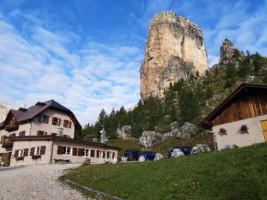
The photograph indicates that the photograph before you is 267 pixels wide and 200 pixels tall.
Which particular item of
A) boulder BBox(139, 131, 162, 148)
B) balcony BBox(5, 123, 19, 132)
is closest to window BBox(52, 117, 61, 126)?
Result: balcony BBox(5, 123, 19, 132)

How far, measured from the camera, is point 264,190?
8281 millimetres

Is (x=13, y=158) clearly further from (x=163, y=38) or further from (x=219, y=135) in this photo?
(x=163, y=38)

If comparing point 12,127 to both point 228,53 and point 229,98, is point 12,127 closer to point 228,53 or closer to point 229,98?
point 229,98

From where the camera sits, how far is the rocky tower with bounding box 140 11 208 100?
118 metres

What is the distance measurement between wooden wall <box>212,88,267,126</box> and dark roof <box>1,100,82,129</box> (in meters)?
31.6

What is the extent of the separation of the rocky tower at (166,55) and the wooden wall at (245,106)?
94.1 metres

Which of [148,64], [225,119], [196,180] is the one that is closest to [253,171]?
[196,180]

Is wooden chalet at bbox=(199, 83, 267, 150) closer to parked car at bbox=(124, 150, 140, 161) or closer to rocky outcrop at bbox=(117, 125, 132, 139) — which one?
parked car at bbox=(124, 150, 140, 161)

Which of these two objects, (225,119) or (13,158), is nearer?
(225,119)

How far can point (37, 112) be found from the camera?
39.4 meters

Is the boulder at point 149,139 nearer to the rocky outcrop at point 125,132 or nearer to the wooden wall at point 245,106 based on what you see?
the rocky outcrop at point 125,132

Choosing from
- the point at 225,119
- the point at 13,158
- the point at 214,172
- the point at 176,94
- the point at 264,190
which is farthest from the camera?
the point at 176,94

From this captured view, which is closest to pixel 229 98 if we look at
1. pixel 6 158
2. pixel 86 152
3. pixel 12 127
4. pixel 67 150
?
pixel 67 150

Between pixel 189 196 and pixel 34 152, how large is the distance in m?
28.7
